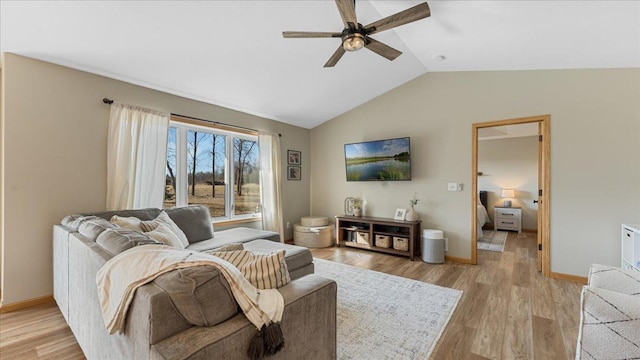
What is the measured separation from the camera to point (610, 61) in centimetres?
298

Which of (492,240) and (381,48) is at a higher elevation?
(381,48)

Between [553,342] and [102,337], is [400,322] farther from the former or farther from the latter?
[102,337]

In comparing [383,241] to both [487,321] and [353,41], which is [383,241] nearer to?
[487,321]

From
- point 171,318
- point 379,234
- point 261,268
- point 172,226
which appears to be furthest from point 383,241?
point 171,318

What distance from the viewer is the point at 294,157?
5.35m

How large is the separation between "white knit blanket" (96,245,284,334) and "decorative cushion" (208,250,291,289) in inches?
4.4

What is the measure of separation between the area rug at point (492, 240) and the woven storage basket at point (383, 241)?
1.79 meters

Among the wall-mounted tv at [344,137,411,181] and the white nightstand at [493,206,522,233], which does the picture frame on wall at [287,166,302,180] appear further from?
the white nightstand at [493,206,522,233]

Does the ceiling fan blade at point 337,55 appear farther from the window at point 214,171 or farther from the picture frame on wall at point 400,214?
the picture frame on wall at point 400,214

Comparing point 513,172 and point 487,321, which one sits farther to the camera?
point 513,172

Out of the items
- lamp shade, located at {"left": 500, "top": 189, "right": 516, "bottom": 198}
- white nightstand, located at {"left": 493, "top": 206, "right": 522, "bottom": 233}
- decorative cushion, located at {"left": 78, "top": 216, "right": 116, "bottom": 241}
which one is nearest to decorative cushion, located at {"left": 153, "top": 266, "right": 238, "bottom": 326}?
decorative cushion, located at {"left": 78, "top": 216, "right": 116, "bottom": 241}

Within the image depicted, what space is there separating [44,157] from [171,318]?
2.83 meters

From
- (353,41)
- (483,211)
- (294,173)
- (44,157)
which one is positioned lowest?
(483,211)

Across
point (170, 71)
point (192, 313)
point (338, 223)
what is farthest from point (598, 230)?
point (170, 71)
